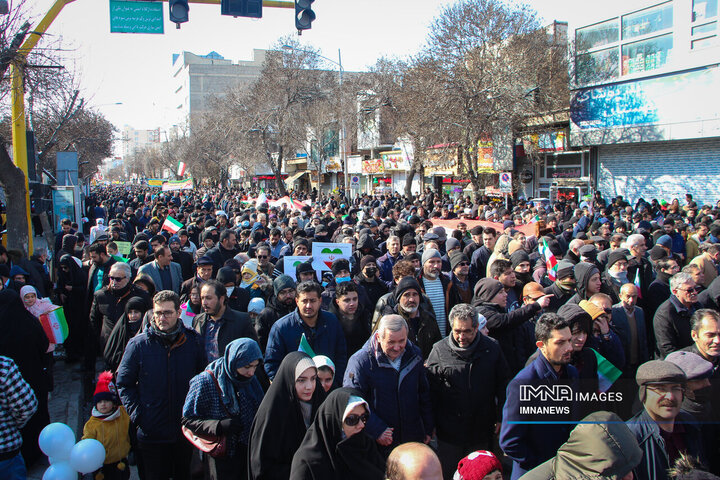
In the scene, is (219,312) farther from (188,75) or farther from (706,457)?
(188,75)

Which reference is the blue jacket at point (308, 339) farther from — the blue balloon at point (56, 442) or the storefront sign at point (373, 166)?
the storefront sign at point (373, 166)

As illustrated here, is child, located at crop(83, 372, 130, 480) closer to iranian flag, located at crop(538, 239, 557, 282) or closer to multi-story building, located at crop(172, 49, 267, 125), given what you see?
iranian flag, located at crop(538, 239, 557, 282)

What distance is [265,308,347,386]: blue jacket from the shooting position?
15.1ft

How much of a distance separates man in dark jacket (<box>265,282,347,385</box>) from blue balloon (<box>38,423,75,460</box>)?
5.09 ft

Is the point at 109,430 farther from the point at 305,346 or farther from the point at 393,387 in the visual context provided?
the point at 393,387

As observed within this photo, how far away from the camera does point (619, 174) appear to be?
2405 centimetres

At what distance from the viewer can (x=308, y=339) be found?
185 inches

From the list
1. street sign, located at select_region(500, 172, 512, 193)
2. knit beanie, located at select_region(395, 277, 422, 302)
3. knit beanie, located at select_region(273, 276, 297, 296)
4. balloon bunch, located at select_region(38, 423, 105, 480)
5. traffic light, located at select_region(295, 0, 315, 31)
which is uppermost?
traffic light, located at select_region(295, 0, 315, 31)

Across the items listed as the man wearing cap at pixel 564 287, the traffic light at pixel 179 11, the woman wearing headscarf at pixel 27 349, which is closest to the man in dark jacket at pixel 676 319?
the man wearing cap at pixel 564 287

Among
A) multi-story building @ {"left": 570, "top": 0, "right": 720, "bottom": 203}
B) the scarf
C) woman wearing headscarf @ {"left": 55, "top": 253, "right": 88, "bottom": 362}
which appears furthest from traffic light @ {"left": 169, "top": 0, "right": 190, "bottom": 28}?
multi-story building @ {"left": 570, "top": 0, "right": 720, "bottom": 203}

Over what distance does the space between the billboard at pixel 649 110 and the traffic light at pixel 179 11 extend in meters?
18.9

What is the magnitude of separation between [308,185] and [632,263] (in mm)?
49974

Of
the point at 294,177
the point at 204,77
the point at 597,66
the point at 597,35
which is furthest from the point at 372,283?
the point at 204,77

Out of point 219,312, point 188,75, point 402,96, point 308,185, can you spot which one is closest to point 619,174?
point 402,96
